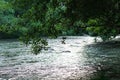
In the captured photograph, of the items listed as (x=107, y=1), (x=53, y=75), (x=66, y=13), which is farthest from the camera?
(x=53, y=75)

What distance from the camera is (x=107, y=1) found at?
13023mm

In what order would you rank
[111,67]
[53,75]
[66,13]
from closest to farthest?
[66,13] < [53,75] < [111,67]

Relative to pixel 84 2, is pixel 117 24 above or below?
below

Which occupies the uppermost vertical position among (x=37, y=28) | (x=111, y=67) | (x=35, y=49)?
(x=37, y=28)


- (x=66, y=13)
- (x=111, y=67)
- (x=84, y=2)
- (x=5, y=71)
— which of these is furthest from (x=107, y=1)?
(x=5, y=71)

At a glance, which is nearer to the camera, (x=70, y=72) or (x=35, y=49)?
(x=35, y=49)

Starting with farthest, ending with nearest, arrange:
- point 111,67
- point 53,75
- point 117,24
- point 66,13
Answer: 1. point 111,67
2. point 117,24
3. point 53,75
4. point 66,13

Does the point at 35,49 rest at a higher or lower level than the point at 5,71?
higher

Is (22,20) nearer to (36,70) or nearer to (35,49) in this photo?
(35,49)

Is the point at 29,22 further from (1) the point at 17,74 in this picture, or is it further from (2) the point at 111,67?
(2) the point at 111,67

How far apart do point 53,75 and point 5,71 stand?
3.38 metres

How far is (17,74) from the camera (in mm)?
16250

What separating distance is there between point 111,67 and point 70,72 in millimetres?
2873

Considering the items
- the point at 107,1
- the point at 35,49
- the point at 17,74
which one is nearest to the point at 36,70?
the point at 17,74
